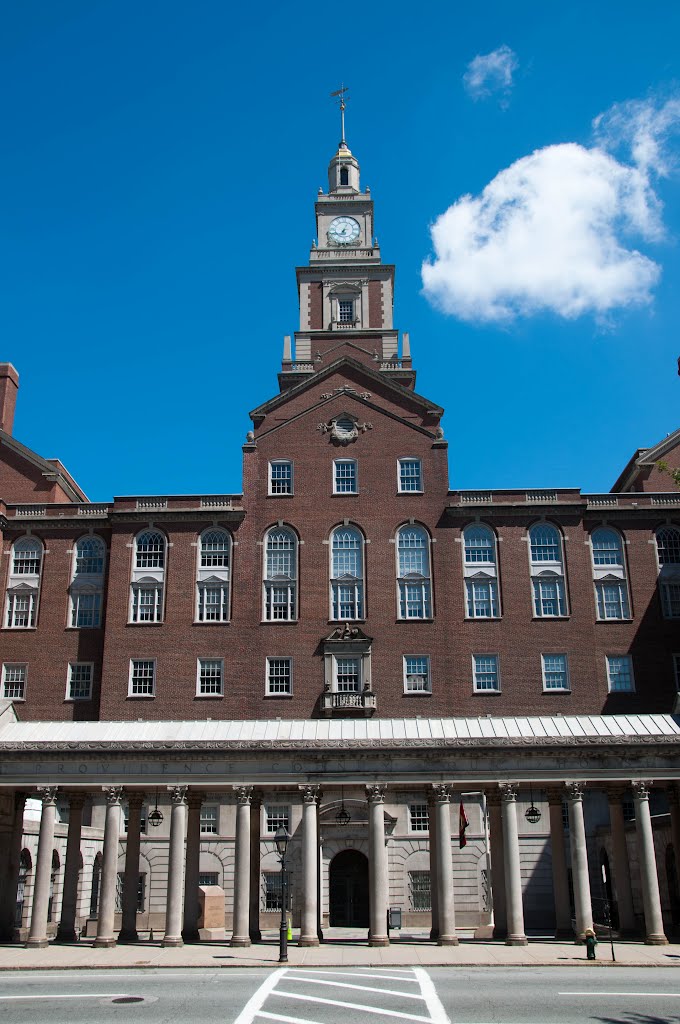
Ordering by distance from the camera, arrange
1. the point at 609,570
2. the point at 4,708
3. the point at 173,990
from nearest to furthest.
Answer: the point at 173,990 < the point at 4,708 < the point at 609,570

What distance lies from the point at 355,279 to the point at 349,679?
115 feet

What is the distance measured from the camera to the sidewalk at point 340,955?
1247 inches

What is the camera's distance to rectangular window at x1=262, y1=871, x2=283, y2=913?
53.4 meters

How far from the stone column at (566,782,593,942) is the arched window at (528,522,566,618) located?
61.8 ft

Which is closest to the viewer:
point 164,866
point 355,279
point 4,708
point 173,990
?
point 173,990

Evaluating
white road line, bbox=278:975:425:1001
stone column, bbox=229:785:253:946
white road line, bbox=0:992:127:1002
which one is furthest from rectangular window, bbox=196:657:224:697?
Result: white road line, bbox=0:992:127:1002

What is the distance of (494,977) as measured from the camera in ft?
93.9

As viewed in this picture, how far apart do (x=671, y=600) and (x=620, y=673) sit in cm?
525

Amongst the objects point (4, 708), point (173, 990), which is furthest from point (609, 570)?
point (173, 990)

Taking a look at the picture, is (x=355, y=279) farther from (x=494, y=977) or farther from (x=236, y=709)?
(x=494, y=977)

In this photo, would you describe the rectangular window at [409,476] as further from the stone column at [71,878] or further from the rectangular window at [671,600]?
the stone column at [71,878]

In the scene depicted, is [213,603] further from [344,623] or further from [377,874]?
[377,874]

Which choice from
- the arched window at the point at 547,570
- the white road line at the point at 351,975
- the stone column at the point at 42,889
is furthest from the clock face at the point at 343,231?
the white road line at the point at 351,975

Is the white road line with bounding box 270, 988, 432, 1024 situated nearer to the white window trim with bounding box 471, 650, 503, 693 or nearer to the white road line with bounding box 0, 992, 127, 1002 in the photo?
the white road line with bounding box 0, 992, 127, 1002
